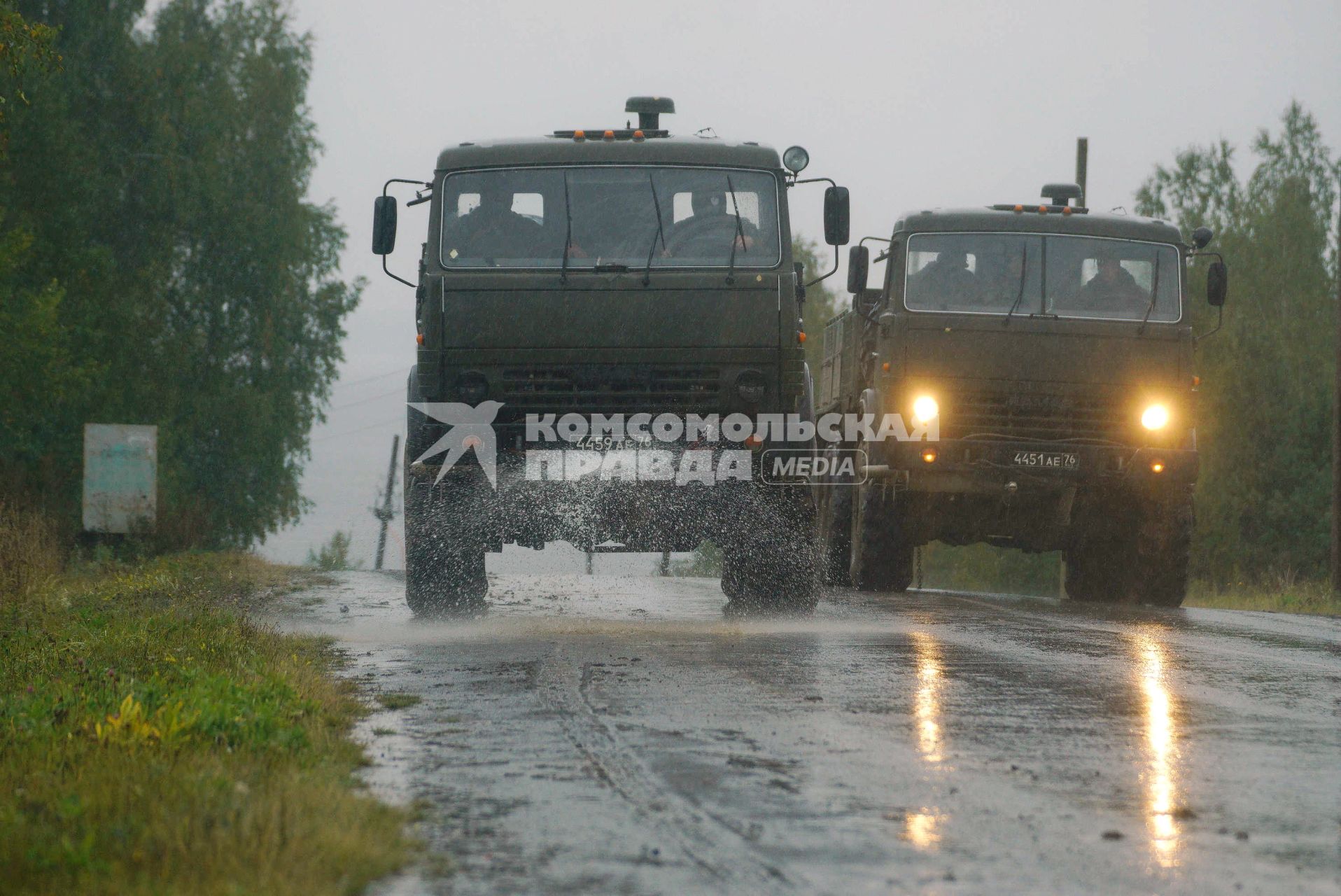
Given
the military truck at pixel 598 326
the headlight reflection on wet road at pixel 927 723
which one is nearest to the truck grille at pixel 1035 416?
the military truck at pixel 598 326

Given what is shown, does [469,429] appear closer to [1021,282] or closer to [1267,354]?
[1021,282]

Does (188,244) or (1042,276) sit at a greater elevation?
(188,244)

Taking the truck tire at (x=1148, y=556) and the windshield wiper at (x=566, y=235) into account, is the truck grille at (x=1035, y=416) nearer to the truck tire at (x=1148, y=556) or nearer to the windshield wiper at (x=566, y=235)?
the truck tire at (x=1148, y=556)


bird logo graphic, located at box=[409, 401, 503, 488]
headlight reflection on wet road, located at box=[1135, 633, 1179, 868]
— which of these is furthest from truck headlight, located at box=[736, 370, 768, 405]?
headlight reflection on wet road, located at box=[1135, 633, 1179, 868]

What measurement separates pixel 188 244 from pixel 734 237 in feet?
103

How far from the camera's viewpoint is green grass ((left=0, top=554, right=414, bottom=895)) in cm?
393

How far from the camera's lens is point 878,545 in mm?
16203

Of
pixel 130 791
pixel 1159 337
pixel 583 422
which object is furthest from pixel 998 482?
pixel 130 791

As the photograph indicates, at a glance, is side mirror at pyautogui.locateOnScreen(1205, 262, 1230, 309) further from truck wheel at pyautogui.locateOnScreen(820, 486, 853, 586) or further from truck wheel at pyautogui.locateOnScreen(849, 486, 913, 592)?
truck wheel at pyautogui.locateOnScreen(820, 486, 853, 586)

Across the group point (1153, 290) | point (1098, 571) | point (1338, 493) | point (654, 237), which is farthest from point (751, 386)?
point (1338, 493)

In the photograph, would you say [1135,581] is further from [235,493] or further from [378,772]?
[235,493]

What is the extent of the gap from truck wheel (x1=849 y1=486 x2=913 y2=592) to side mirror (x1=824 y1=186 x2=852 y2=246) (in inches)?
152

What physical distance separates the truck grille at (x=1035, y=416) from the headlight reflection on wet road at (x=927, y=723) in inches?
163

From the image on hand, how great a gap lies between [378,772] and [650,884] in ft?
5.68
